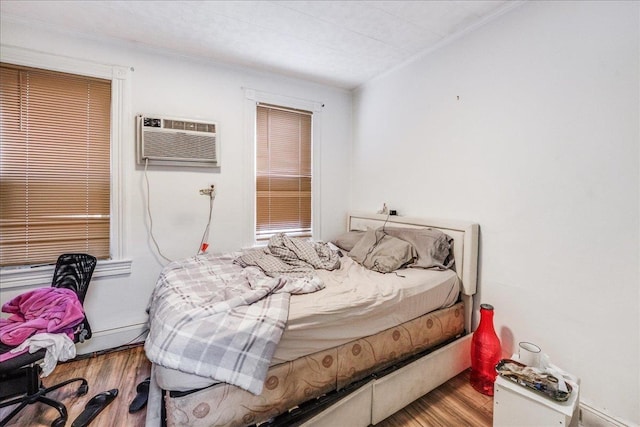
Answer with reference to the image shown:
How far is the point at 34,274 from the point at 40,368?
83cm

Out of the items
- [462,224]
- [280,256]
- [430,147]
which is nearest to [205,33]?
[280,256]

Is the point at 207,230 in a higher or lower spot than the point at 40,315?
higher

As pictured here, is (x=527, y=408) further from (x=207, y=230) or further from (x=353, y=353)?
(x=207, y=230)

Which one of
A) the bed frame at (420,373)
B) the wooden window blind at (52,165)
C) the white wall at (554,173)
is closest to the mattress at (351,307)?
the bed frame at (420,373)

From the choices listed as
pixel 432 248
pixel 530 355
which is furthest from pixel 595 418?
pixel 432 248

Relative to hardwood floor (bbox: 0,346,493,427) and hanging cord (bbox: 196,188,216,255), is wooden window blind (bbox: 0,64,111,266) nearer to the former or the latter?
hanging cord (bbox: 196,188,216,255)

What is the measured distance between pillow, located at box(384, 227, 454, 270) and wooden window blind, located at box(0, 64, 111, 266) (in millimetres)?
2652

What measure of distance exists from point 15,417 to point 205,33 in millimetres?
2863

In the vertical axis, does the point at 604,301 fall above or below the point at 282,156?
below

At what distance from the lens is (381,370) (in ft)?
5.69

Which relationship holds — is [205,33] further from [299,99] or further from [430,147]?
[430,147]

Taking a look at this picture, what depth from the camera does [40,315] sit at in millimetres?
1687

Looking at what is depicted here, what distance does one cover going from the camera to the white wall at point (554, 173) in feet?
5.00

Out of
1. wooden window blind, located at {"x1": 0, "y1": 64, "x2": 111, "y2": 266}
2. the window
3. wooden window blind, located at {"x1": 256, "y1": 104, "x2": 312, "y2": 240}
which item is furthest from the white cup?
wooden window blind, located at {"x1": 0, "y1": 64, "x2": 111, "y2": 266}
